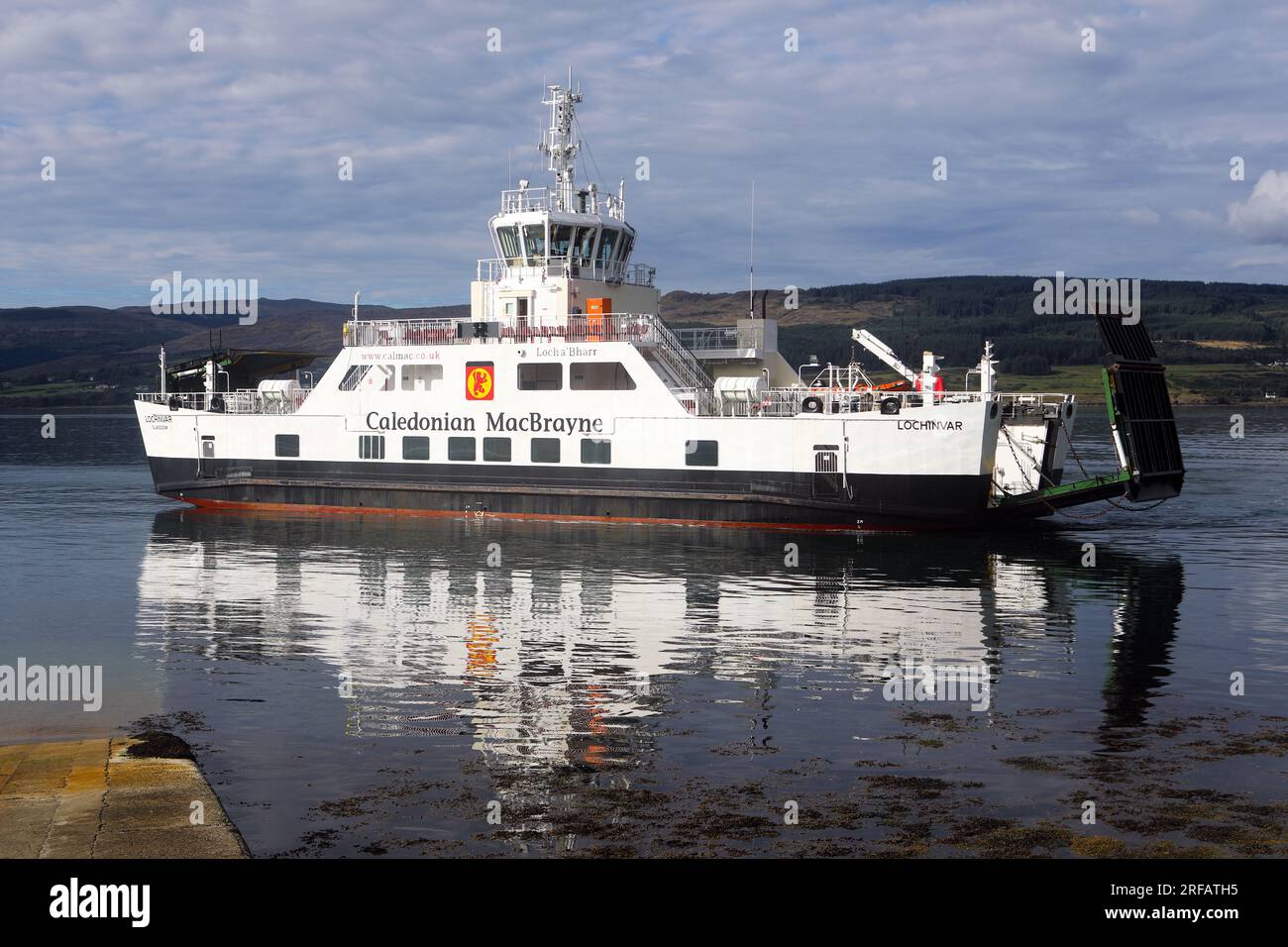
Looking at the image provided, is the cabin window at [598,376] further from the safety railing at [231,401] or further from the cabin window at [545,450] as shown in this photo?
the safety railing at [231,401]

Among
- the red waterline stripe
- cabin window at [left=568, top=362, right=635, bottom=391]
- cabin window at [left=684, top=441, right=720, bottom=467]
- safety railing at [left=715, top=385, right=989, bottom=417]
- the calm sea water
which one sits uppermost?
cabin window at [left=568, top=362, right=635, bottom=391]

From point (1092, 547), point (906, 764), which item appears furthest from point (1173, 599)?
point (906, 764)

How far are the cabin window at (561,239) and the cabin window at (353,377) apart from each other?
756cm

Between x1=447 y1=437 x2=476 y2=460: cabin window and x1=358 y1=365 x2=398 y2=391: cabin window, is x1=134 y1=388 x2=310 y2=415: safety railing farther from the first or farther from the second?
x1=447 y1=437 x2=476 y2=460: cabin window

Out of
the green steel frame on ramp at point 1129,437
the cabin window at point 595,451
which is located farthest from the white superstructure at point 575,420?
the green steel frame on ramp at point 1129,437

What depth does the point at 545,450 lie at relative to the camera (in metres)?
37.8

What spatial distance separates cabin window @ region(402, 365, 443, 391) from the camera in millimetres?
39969

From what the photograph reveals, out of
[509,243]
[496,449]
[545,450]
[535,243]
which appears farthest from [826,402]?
[509,243]

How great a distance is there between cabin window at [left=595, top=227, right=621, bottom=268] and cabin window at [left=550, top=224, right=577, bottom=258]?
3.74 ft

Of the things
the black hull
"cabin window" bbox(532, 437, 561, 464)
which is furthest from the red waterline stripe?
"cabin window" bbox(532, 437, 561, 464)

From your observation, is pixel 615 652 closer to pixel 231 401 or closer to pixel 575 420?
pixel 575 420

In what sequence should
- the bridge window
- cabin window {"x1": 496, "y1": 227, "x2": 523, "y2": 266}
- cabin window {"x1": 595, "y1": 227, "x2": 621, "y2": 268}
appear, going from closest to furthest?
the bridge window, cabin window {"x1": 496, "y1": 227, "x2": 523, "y2": 266}, cabin window {"x1": 595, "y1": 227, "x2": 621, "y2": 268}
